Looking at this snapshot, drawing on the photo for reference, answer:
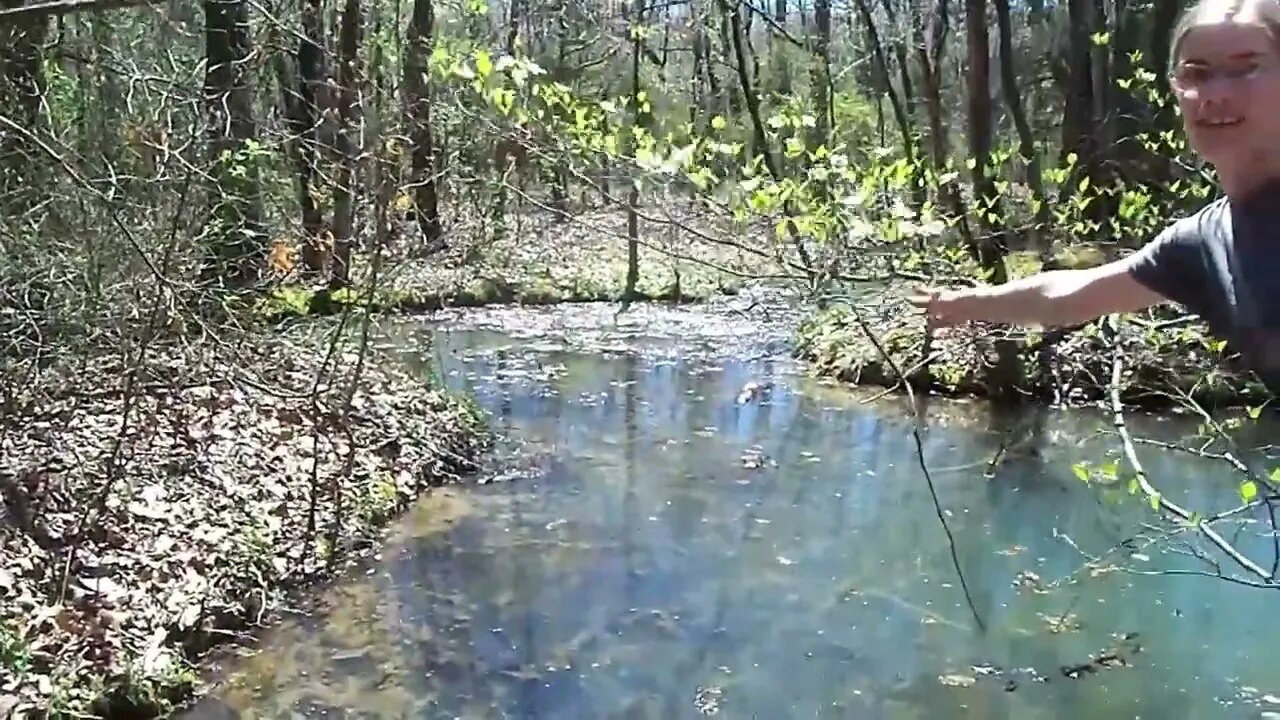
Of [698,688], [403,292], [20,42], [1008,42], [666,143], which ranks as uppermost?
[1008,42]

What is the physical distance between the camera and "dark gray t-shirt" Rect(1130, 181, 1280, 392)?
1.42 metres

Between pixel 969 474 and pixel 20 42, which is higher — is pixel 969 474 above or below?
below

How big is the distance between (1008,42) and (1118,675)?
523 inches

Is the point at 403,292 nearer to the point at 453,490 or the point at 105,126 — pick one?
the point at 453,490

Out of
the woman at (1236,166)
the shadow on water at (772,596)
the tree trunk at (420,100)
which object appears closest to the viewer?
the woman at (1236,166)

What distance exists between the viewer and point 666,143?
435 centimetres

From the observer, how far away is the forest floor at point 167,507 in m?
5.48

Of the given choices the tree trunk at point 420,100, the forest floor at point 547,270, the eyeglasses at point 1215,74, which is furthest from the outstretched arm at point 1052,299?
the forest floor at point 547,270

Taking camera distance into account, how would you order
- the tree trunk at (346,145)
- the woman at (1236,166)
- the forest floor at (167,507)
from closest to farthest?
1. the woman at (1236,166)
2. the forest floor at (167,507)
3. the tree trunk at (346,145)

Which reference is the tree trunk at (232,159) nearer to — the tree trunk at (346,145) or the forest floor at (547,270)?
the tree trunk at (346,145)

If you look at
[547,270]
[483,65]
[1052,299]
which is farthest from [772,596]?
[547,270]

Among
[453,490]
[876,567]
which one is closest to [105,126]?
[453,490]

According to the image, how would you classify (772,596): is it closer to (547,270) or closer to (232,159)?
(232,159)

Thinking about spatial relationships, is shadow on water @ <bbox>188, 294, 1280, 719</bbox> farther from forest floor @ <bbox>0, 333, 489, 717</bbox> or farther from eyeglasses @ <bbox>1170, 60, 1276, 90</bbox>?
eyeglasses @ <bbox>1170, 60, 1276, 90</bbox>
